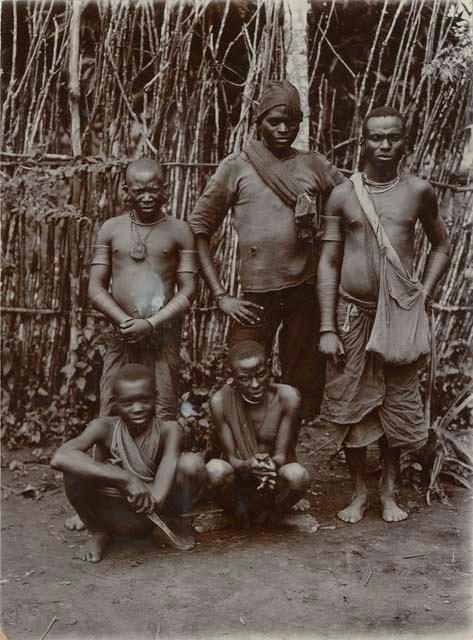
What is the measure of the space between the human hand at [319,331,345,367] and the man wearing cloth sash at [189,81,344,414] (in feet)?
0.88

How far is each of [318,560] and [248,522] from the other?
0.45 meters

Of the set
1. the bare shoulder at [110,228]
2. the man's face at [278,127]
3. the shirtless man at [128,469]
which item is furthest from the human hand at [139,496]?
the man's face at [278,127]

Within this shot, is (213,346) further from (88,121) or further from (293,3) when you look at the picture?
(293,3)

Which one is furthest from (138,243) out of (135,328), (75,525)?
(75,525)

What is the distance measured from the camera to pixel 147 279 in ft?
11.0

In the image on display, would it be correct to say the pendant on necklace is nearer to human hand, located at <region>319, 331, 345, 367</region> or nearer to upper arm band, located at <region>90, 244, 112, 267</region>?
upper arm band, located at <region>90, 244, 112, 267</region>

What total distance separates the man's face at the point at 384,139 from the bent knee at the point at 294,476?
1.46 meters

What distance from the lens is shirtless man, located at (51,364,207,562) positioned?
2.92 metres

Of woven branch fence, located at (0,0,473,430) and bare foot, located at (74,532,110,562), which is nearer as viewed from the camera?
bare foot, located at (74,532,110,562)

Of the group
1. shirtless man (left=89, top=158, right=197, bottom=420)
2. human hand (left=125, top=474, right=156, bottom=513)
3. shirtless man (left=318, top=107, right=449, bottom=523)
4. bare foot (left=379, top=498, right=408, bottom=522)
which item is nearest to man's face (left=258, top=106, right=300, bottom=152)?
shirtless man (left=318, top=107, right=449, bottom=523)

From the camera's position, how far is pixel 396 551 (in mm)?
3145

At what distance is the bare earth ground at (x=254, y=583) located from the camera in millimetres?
2564

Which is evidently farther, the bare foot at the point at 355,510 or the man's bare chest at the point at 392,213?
the bare foot at the point at 355,510

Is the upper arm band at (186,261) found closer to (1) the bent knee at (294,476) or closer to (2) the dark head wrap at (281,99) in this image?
(2) the dark head wrap at (281,99)
